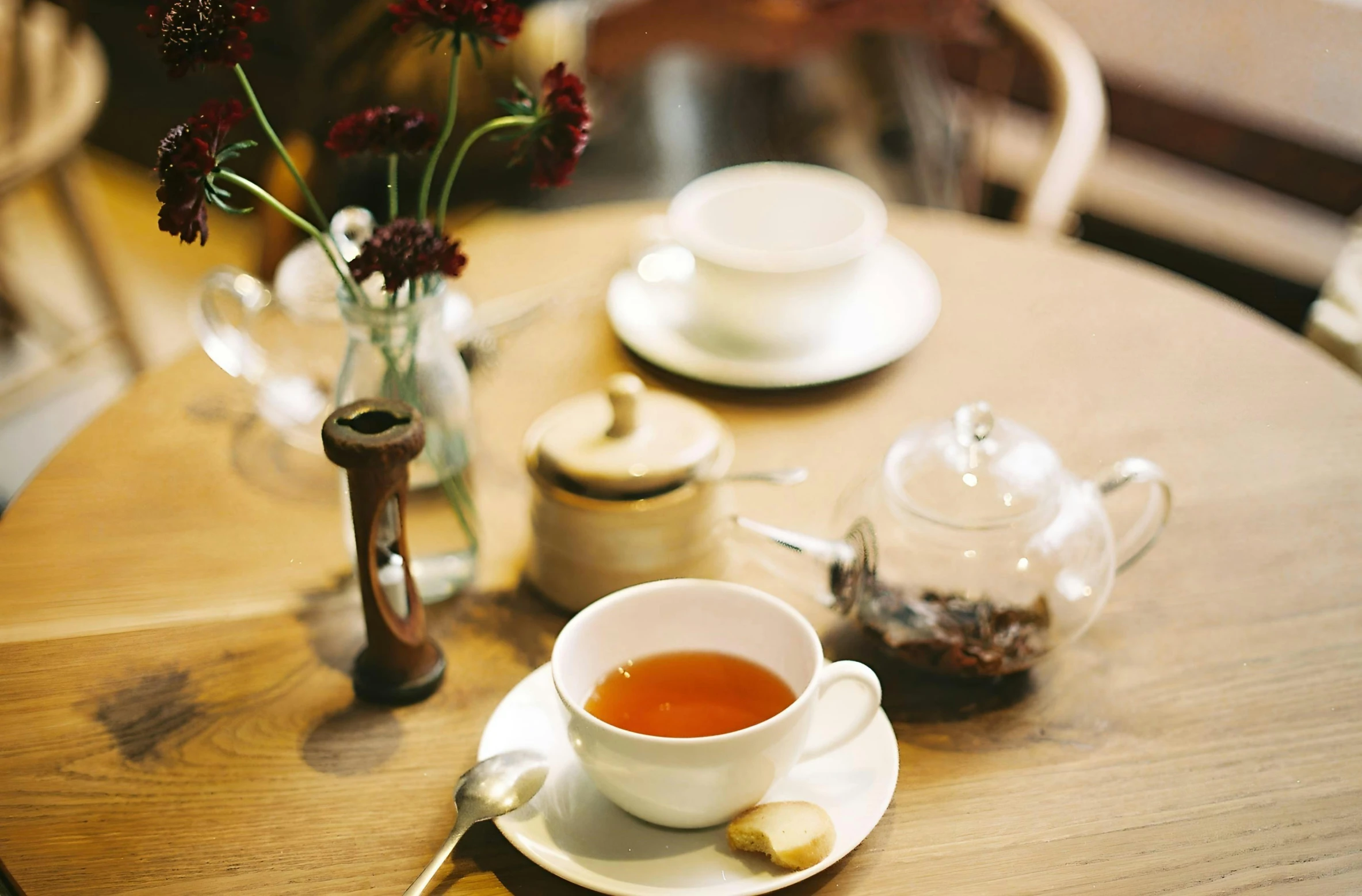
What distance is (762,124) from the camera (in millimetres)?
2408

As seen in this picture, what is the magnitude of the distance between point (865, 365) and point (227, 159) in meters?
0.58

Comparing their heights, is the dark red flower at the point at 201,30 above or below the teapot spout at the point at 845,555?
above

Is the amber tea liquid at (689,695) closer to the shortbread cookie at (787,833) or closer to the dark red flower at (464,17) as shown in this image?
the shortbread cookie at (787,833)

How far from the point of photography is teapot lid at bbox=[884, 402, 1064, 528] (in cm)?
68

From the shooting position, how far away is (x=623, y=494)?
71 centimetres

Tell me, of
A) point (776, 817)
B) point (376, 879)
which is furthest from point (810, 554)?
point (376, 879)

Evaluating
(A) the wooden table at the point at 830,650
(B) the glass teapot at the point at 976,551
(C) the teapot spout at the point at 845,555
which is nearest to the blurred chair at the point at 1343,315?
(A) the wooden table at the point at 830,650

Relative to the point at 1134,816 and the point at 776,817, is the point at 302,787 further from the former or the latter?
the point at 1134,816

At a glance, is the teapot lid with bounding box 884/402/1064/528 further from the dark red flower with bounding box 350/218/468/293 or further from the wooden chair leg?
the wooden chair leg

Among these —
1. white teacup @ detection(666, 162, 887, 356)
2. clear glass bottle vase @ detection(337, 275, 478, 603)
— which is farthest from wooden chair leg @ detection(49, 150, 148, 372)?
clear glass bottle vase @ detection(337, 275, 478, 603)

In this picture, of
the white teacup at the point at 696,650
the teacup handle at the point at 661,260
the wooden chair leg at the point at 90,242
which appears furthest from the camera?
the wooden chair leg at the point at 90,242

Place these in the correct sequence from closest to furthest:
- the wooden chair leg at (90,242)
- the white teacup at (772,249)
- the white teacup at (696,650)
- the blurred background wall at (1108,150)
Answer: the white teacup at (696,650), the white teacup at (772,249), the wooden chair leg at (90,242), the blurred background wall at (1108,150)

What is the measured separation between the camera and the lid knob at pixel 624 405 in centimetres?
72

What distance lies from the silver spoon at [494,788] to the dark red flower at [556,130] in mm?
342
